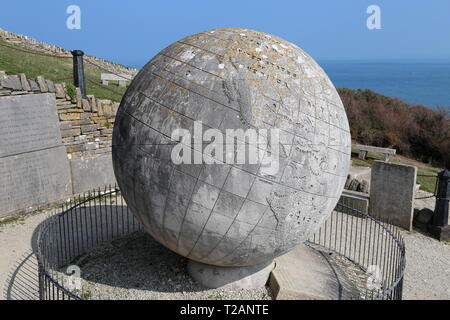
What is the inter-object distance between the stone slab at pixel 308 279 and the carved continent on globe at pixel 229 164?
884mm

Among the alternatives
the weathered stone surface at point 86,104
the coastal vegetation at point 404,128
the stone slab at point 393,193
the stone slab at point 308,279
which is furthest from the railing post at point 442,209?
the coastal vegetation at point 404,128

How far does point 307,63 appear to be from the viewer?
6.81 m

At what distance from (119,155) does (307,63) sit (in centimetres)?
317

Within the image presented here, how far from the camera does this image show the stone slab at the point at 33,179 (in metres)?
11.5

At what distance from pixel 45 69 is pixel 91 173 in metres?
9.43

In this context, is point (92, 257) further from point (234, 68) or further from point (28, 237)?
point (234, 68)

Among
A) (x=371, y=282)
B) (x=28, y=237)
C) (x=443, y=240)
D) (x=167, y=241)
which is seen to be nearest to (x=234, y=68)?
(x=167, y=241)

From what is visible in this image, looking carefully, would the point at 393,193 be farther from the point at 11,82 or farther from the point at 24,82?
the point at 11,82

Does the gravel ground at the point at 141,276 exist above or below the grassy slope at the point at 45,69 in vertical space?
below

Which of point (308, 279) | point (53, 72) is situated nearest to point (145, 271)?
point (308, 279)

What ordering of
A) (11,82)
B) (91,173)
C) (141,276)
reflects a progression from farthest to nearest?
(91,173) < (11,82) < (141,276)

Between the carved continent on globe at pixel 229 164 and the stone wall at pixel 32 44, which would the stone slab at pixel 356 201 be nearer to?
the carved continent on globe at pixel 229 164

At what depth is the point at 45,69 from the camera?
807 inches

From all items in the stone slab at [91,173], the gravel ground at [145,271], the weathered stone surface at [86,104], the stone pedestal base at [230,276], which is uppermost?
the weathered stone surface at [86,104]
